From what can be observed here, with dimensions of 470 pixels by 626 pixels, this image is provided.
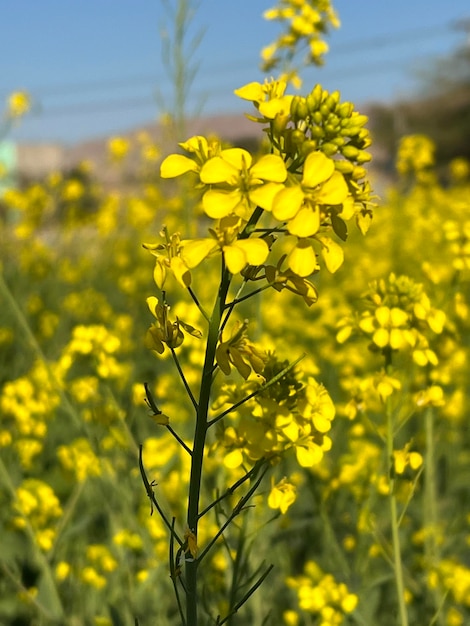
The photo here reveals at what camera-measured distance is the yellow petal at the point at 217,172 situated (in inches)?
37.2

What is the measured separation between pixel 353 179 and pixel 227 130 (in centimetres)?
2381

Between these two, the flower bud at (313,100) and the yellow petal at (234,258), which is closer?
the yellow petal at (234,258)

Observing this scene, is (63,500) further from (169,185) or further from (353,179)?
(169,185)

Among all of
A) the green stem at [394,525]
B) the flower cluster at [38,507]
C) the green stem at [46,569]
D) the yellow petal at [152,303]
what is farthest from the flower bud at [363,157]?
→ the flower cluster at [38,507]

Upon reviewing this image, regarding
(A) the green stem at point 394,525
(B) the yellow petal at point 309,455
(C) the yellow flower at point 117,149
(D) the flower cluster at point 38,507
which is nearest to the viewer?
(B) the yellow petal at point 309,455

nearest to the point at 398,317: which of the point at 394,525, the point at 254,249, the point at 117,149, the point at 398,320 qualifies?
the point at 398,320

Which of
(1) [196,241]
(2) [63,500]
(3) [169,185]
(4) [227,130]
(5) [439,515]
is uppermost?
(4) [227,130]

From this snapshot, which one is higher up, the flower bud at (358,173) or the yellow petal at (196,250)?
the flower bud at (358,173)

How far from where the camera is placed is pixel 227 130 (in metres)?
24.2

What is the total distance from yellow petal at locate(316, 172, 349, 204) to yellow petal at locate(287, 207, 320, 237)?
0.07ft

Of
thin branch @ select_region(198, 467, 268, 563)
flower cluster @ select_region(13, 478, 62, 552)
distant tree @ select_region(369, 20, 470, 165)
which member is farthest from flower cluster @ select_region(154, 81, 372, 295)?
distant tree @ select_region(369, 20, 470, 165)

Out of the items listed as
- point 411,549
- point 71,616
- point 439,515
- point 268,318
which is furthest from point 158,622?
point 268,318

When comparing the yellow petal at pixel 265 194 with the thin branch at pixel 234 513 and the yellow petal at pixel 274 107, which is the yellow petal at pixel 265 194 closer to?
the yellow petal at pixel 274 107

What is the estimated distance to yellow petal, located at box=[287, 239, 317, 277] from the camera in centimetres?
93
